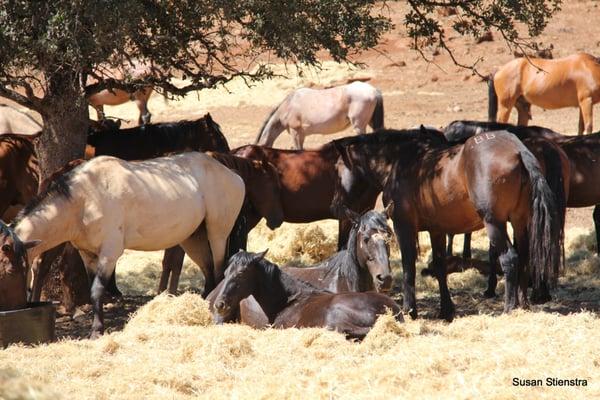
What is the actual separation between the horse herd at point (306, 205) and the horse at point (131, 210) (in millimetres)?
12

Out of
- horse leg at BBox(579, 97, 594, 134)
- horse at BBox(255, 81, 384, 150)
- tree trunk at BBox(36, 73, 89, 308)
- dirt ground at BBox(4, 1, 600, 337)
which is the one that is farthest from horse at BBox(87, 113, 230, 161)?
horse leg at BBox(579, 97, 594, 134)

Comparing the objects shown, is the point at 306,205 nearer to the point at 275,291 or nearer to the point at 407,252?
the point at 407,252

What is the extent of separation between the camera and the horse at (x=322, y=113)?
63.6 feet

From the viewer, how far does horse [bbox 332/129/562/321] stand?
346 inches

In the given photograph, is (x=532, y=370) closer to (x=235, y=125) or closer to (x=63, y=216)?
(x=63, y=216)

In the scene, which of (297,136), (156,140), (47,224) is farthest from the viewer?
(297,136)

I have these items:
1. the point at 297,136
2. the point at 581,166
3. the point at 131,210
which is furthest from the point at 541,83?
the point at 131,210

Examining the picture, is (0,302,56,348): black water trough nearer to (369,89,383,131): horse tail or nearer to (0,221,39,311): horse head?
(0,221,39,311): horse head

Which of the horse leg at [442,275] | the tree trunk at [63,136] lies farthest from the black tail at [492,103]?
the tree trunk at [63,136]

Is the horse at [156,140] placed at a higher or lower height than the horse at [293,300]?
higher

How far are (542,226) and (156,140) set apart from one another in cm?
509

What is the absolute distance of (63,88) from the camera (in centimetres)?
1020

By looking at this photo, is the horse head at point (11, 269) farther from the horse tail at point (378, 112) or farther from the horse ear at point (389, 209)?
the horse tail at point (378, 112)

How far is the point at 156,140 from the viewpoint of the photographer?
12.2 metres
